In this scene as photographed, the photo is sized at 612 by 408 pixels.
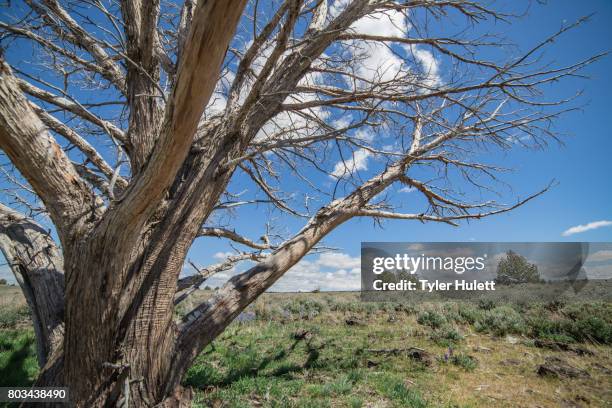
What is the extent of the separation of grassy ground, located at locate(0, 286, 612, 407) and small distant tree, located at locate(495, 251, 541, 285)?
908 centimetres

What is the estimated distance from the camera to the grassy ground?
4977 millimetres

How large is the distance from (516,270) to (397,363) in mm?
17711

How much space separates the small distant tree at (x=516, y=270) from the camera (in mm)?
20141

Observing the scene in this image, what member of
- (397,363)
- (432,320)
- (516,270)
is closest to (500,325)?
(432,320)

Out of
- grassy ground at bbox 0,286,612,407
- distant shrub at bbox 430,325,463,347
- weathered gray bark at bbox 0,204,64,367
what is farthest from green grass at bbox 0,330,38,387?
distant shrub at bbox 430,325,463,347

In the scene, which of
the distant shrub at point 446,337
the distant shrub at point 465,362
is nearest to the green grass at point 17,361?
the distant shrub at point 465,362

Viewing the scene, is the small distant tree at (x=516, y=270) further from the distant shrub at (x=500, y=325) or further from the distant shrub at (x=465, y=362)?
the distant shrub at (x=465, y=362)

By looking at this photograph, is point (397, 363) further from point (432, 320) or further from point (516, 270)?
point (516, 270)

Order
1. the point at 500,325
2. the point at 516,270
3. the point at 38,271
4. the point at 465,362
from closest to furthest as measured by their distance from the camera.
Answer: the point at 38,271
the point at 465,362
the point at 500,325
the point at 516,270

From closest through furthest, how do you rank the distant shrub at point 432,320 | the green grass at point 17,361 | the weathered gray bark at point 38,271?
the weathered gray bark at point 38,271 → the green grass at point 17,361 → the distant shrub at point 432,320

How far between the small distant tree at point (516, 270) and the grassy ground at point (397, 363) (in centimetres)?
908

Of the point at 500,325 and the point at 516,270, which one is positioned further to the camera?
the point at 516,270

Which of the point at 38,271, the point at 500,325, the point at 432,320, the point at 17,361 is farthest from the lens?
the point at 432,320

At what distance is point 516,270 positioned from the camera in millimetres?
20641
